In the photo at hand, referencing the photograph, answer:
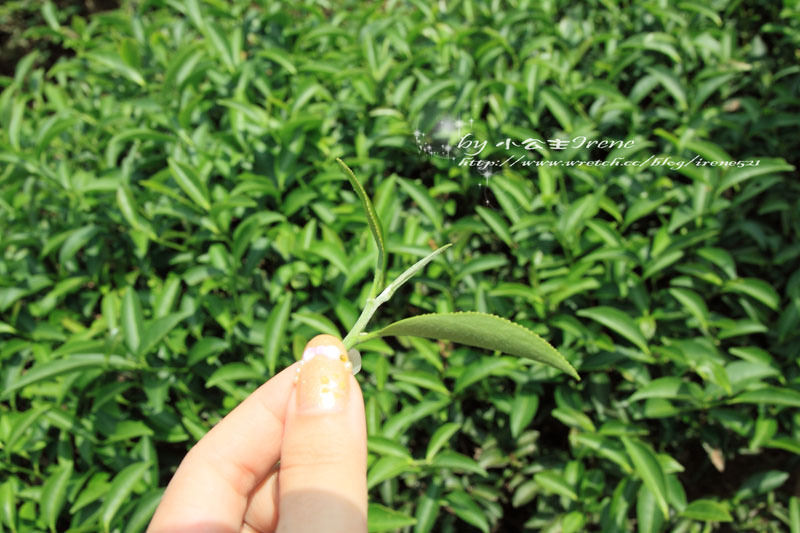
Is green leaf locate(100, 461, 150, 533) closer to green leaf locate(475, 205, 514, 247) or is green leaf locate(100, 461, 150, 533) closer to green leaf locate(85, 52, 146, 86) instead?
green leaf locate(475, 205, 514, 247)

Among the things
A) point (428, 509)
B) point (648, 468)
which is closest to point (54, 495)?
point (428, 509)

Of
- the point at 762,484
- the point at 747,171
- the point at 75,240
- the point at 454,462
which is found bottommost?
the point at 762,484

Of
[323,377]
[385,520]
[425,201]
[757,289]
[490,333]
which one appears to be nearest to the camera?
[490,333]

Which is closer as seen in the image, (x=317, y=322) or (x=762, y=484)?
(x=317, y=322)

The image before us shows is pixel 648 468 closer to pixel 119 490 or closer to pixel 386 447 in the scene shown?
pixel 386 447

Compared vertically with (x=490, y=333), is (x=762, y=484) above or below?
below

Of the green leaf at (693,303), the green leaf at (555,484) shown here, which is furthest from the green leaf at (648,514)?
the green leaf at (693,303)

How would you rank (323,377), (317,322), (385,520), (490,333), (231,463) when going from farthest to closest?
1. (317,322)
2. (385,520)
3. (231,463)
4. (323,377)
5. (490,333)
